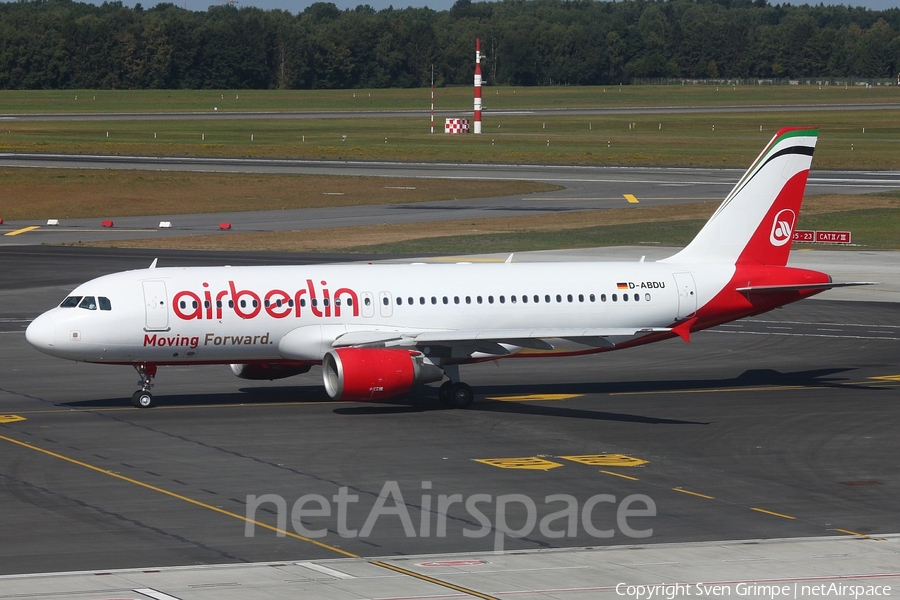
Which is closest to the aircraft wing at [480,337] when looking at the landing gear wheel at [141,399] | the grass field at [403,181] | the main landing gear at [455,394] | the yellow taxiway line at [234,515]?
the main landing gear at [455,394]

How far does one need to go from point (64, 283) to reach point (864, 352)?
129 ft

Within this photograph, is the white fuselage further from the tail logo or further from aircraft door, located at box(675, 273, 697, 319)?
the tail logo

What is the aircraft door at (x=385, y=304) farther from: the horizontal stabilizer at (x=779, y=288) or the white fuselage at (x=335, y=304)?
the horizontal stabilizer at (x=779, y=288)

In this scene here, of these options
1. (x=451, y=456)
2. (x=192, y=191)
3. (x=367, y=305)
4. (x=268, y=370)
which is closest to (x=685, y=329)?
(x=367, y=305)

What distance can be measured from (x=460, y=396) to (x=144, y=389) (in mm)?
9853

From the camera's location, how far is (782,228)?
45406 millimetres

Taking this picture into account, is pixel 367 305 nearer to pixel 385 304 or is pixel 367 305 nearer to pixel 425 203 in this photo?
pixel 385 304

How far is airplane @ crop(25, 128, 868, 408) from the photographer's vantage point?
128ft

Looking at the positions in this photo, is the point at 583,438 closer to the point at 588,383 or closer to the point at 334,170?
the point at 588,383

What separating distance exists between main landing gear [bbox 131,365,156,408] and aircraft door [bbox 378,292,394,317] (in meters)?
7.34

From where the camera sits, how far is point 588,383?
4597cm

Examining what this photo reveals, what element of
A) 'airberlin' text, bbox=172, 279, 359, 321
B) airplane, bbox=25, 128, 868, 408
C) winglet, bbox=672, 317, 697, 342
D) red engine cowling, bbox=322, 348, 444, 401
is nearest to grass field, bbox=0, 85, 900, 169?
airplane, bbox=25, 128, 868, 408

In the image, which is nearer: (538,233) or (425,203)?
(538,233)

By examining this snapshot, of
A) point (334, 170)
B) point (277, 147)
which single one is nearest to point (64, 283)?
point (334, 170)
